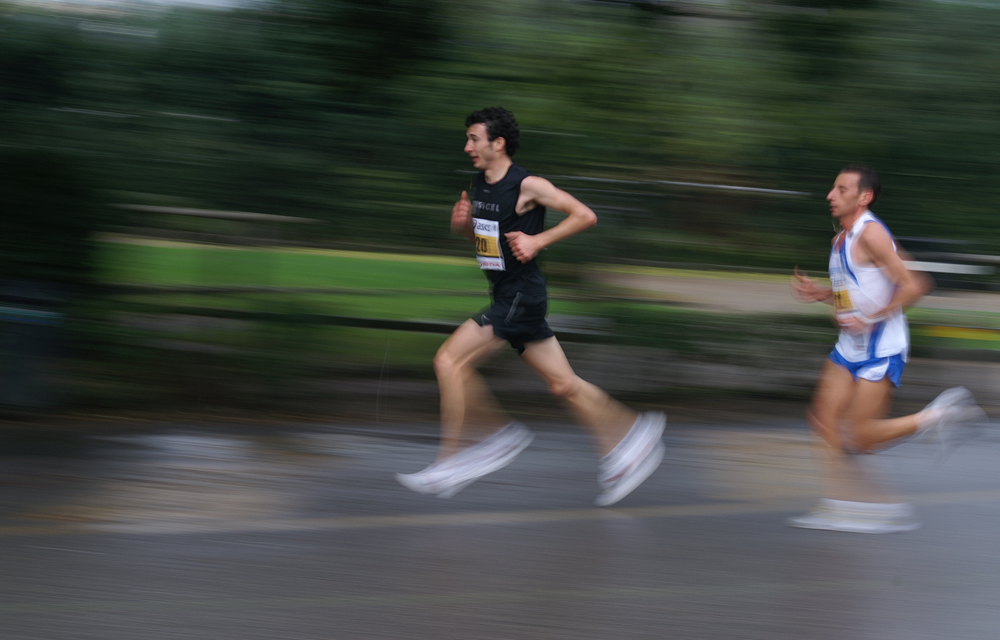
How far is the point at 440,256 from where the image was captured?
27.1ft

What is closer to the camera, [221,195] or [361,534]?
[361,534]

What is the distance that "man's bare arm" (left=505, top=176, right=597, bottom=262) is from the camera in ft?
17.1

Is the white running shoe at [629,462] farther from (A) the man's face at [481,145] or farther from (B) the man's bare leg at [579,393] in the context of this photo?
(A) the man's face at [481,145]

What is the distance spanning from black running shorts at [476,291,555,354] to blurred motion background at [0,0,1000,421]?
237 cm

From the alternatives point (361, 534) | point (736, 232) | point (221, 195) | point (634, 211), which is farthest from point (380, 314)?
point (361, 534)

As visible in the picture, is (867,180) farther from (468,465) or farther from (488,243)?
(468,465)

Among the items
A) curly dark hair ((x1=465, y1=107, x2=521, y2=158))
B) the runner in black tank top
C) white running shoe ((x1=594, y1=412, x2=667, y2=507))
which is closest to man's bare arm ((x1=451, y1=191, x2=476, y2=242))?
the runner in black tank top

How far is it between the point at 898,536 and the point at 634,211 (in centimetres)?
A: 376

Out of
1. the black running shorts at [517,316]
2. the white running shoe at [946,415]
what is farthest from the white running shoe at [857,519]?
the black running shorts at [517,316]

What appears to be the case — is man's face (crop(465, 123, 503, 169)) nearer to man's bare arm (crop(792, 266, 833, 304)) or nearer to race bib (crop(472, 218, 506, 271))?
race bib (crop(472, 218, 506, 271))

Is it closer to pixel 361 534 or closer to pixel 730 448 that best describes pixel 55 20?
pixel 361 534

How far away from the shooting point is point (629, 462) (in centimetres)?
548

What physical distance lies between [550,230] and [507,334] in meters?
0.53

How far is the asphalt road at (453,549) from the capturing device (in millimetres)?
3896
